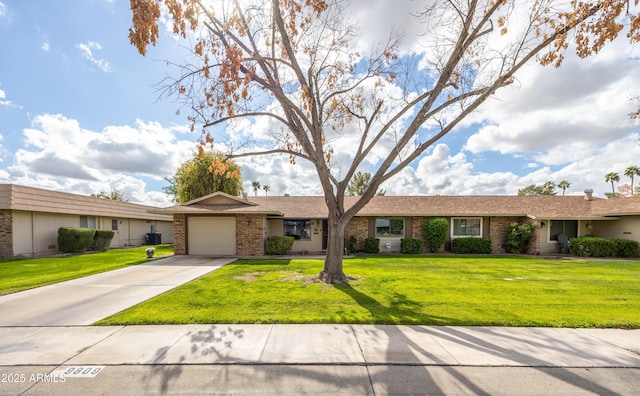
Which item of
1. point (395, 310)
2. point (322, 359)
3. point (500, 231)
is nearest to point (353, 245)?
point (500, 231)

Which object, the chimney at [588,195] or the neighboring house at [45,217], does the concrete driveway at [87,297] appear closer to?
the neighboring house at [45,217]

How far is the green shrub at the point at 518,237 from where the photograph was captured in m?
16.8

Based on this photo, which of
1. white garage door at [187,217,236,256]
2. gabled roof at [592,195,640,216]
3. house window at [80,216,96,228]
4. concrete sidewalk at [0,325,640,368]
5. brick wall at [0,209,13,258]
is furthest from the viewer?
house window at [80,216,96,228]

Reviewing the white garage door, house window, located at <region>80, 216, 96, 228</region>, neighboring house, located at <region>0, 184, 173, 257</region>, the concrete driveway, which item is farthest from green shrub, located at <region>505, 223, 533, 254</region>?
house window, located at <region>80, 216, 96, 228</region>

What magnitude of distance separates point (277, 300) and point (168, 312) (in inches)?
89.0

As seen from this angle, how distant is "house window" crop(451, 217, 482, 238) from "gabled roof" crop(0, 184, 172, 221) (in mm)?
17539

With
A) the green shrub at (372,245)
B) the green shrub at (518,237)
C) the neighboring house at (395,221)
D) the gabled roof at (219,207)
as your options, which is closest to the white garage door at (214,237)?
the neighboring house at (395,221)

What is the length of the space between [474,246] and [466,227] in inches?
50.8

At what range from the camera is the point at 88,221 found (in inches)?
785

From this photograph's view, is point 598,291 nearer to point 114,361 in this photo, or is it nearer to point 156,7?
point 114,361

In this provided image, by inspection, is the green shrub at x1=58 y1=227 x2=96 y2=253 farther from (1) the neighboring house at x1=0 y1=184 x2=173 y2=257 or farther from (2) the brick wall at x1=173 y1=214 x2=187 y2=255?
(2) the brick wall at x1=173 y1=214 x2=187 y2=255

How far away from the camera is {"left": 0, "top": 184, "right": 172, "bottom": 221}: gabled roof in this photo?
14942 mm

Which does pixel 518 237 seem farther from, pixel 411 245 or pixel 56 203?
pixel 56 203

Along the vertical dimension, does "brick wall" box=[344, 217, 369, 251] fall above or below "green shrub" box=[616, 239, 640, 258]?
above
